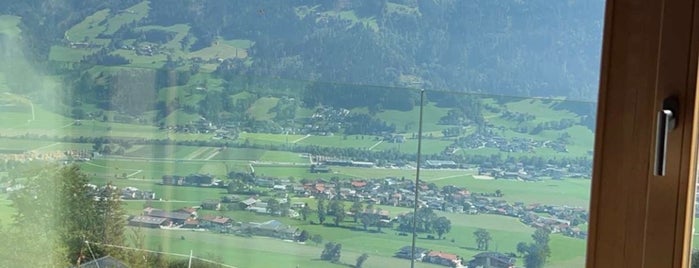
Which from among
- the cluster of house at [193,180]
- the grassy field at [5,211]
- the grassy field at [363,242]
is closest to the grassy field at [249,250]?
the grassy field at [363,242]

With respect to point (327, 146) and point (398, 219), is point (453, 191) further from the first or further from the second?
point (327, 146)

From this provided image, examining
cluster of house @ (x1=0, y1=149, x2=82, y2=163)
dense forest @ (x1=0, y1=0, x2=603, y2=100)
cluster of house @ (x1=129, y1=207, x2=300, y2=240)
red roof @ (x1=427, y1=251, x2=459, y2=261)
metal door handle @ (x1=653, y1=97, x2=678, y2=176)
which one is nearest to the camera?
metal door handle @ (x1=653, y1=97, x2=678, y2=176)

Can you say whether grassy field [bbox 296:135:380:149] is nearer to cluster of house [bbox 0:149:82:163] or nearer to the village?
the village

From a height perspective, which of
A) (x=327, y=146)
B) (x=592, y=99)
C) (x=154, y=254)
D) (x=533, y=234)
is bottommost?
(x=154, y=254)

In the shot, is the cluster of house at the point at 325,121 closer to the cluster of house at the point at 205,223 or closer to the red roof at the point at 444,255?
the cluster of house at the point at 205,223

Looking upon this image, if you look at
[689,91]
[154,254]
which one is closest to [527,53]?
[689,91]

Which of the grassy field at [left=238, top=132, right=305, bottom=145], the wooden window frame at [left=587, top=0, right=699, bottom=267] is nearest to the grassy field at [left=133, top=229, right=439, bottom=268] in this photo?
the grassy field at [left=238, top=132, right=305, bottom=145]
